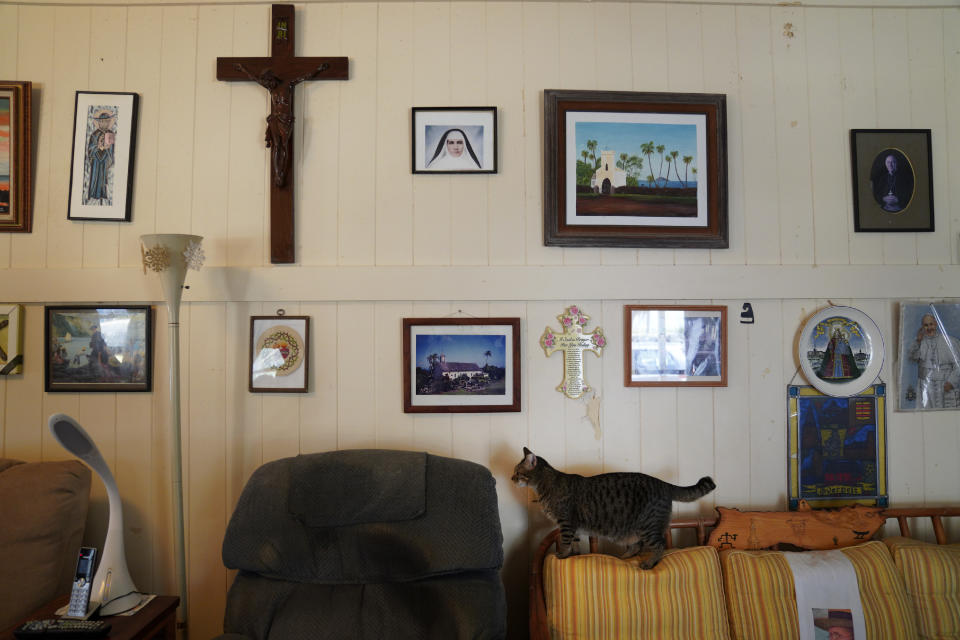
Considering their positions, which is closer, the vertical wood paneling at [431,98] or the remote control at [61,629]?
the remote control at [61,629]

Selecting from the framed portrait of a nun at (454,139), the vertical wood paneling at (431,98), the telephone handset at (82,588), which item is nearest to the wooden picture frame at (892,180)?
the framed portrait of a nun at (454,139)

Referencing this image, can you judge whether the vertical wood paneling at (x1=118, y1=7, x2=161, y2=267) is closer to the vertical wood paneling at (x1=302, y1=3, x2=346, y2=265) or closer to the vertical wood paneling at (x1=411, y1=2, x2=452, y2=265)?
the vertical wood paneling at (x1=302, y1=3, x2=346, y2=265)

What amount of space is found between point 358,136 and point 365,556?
4.90 feet

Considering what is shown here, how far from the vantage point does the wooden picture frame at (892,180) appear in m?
2.09

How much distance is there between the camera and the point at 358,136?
205 cm

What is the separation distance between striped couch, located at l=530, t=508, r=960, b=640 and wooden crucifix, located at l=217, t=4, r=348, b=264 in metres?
1.52

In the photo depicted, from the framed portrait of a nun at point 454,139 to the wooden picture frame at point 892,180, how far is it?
1.44 m

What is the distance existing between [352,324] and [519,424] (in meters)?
0.74

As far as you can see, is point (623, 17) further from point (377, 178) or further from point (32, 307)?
point (32, 307)

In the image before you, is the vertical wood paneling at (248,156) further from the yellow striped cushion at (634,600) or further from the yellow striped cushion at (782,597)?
the yellow striped cushion at (782,597)

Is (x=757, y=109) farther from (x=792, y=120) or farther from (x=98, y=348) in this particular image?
(x=98, y=348)

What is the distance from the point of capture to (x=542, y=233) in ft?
6.72

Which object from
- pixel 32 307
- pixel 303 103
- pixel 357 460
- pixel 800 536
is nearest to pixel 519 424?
pixel 357 460

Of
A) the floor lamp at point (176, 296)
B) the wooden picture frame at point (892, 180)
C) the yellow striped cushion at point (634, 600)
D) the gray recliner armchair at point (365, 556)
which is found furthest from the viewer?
the wooden picture frame at point (892, 180)
